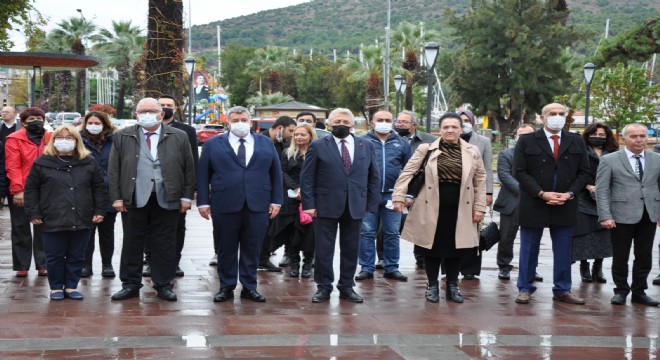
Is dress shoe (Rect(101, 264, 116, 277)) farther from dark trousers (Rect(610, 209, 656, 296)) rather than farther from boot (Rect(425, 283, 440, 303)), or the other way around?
dark trousers (Rect(610, 209, 656, 296))

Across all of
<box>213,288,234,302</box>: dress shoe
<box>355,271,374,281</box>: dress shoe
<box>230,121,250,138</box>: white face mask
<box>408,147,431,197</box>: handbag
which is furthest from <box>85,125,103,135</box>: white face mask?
<box>408,147,431,197</box>: handbag

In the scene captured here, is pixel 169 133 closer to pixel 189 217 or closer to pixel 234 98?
pixel 189 217

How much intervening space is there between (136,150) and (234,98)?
321ft

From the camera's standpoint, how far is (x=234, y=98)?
10581 centimetres

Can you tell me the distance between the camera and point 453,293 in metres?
9.09

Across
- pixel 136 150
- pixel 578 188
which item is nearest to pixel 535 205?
pixel 578 188

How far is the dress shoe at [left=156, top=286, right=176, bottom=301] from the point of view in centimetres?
873

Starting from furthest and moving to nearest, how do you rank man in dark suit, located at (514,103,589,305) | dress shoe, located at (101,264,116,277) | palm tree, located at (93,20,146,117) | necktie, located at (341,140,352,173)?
palm tree, located at (93,20,146,117), dress shoe, located at (101,264,116,277), necktie, located at (341,140,352,173), man in dark suit, located at (514,103,589,305)

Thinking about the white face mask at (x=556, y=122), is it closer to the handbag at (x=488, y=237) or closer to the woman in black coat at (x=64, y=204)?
the handbag at (x=488, y=237)

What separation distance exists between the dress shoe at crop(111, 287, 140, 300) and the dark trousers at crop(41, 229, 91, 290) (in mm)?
416

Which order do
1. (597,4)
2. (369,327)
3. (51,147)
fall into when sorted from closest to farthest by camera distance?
(369,327) < (51,147) < (597,4)

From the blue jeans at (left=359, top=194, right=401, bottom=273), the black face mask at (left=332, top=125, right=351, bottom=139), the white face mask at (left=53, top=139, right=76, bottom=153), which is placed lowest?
the blue jeans at (left=359, top=194, right=401, bottom=273)

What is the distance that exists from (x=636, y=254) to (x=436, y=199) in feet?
6.95

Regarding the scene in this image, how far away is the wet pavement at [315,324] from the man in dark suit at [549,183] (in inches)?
16.3
